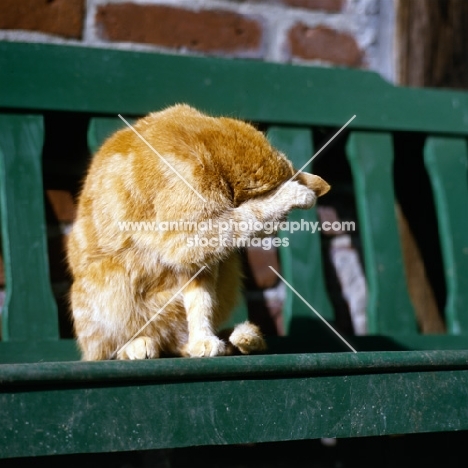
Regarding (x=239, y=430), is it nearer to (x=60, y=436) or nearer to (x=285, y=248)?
(x=60, y=436)

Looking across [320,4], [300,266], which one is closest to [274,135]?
[300,266]

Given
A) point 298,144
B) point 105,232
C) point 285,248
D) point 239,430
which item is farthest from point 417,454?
point 105,232

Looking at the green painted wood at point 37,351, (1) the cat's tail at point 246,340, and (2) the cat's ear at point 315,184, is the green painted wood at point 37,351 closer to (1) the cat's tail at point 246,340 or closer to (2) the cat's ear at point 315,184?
(1) the cat's tail at point 246,340

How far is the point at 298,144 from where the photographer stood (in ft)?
4.66

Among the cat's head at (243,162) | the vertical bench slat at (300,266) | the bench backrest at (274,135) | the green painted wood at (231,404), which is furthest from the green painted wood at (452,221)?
the cat's head at (243,162)

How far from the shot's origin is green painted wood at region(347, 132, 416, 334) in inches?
56.2

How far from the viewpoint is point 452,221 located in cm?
149

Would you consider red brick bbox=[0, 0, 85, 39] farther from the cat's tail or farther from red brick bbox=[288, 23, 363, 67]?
the cat's tail

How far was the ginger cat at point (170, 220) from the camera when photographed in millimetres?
924

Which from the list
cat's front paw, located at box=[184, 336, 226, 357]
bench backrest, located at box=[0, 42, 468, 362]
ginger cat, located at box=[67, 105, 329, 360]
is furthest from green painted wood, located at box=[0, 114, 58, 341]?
cat's front paw, located at box=[184, 336, 226, 357]

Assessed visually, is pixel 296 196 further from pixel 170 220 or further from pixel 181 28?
pixel 181 28

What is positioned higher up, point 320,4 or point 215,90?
point 320,4

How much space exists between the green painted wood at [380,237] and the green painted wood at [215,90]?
6cm

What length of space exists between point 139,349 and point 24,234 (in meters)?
0.39
